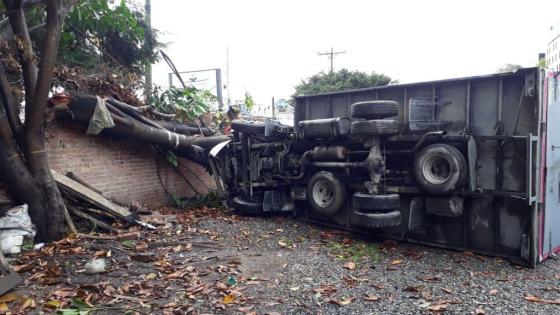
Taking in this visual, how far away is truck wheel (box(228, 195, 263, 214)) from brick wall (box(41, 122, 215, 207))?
1990 millimetres

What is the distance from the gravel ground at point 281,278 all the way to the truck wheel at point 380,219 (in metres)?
0.41

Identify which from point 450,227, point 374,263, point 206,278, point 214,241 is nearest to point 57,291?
point 206,278

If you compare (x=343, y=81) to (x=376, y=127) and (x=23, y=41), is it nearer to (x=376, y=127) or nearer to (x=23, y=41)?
(x=376, y=127)

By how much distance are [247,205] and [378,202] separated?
2991mm

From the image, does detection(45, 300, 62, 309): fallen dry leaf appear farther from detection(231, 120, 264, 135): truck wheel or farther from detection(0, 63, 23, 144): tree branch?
detection(231, 120, 264, 135): truck wheel

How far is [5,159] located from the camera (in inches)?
227

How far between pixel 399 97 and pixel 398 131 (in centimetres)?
56

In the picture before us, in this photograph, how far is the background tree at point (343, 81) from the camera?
2541cm

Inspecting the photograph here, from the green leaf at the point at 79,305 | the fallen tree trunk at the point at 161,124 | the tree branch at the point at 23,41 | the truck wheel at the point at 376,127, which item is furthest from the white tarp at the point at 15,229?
the truck wheel at the point at 376,127

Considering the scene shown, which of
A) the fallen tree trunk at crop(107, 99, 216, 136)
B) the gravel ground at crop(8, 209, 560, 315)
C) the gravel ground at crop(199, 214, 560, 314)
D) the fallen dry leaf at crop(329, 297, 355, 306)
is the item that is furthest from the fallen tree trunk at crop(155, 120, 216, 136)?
the fallen dry leaf at crop(329, 297, 355, 306)

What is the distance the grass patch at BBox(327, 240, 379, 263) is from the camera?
5527 mm

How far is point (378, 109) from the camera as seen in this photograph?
576 centimetres

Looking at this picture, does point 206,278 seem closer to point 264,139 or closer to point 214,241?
point 214,241

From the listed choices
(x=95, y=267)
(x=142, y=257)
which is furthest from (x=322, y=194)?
(x=95, y=267)
